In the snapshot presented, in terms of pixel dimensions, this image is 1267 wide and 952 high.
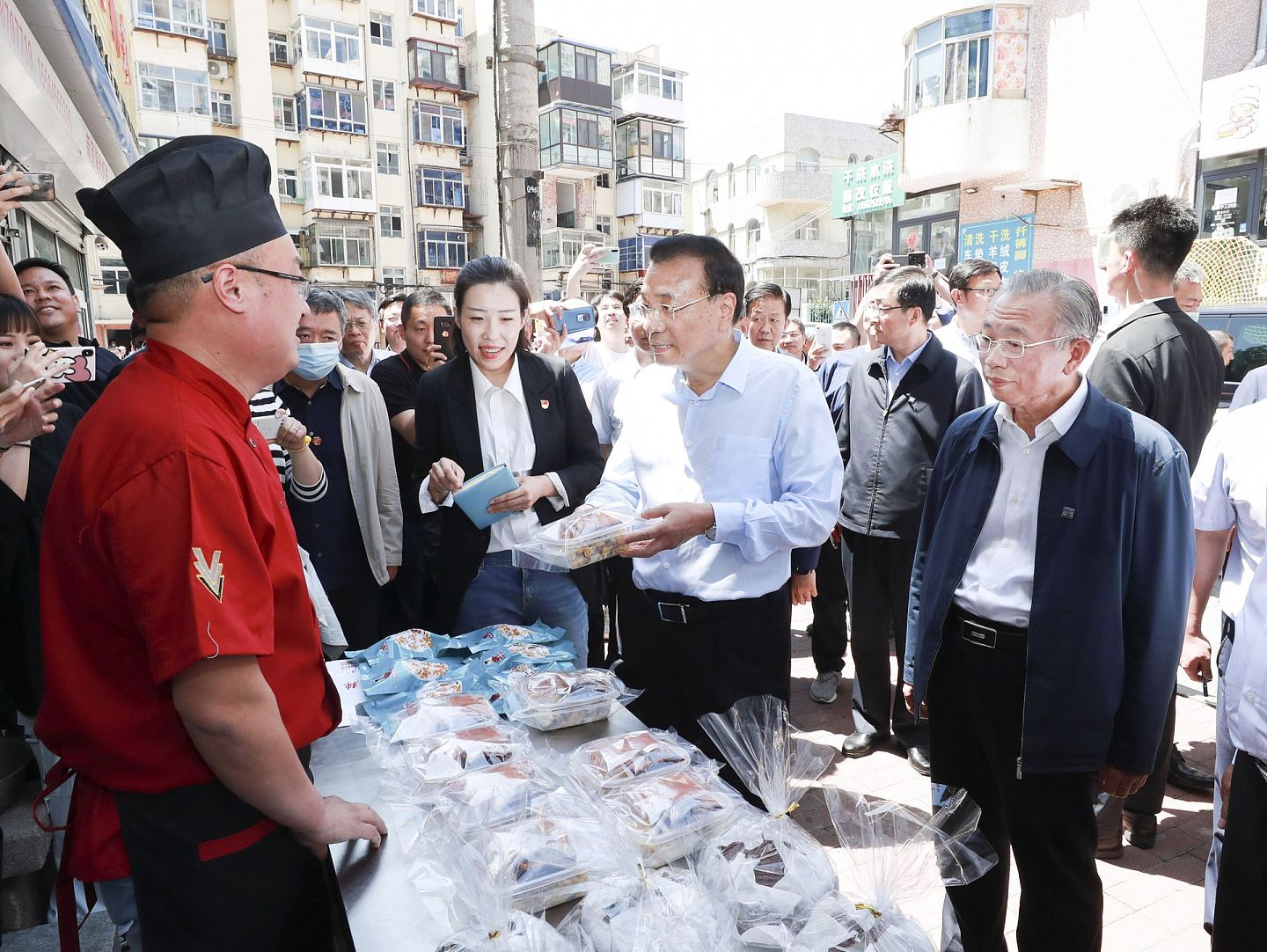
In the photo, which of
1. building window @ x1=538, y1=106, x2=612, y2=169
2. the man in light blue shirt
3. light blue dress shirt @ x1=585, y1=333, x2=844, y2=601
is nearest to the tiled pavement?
the man in light blue shirt

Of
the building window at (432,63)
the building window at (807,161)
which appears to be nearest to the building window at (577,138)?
the building window at (432,63)

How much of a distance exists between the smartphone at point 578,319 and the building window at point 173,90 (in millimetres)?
23146

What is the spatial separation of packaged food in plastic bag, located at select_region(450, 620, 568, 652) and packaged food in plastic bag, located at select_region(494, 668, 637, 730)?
296 millimetres

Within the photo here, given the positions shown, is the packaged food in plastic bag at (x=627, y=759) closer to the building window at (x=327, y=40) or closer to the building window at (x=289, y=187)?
the building window at (x=289, y=187)

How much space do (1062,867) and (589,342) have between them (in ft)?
13.4

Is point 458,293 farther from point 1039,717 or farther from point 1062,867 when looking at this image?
point 1062,867

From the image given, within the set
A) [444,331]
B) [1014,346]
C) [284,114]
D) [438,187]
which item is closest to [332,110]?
[284,114]

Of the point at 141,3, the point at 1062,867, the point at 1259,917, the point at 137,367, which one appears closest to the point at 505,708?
the point at 137,367

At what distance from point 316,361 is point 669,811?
2586 millimetres

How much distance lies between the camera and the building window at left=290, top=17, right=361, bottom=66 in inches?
997

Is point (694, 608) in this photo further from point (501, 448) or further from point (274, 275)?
point (274, 275)

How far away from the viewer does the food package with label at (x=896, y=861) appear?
1.20m

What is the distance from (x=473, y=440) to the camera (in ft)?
9.42

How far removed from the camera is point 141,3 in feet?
70.9
